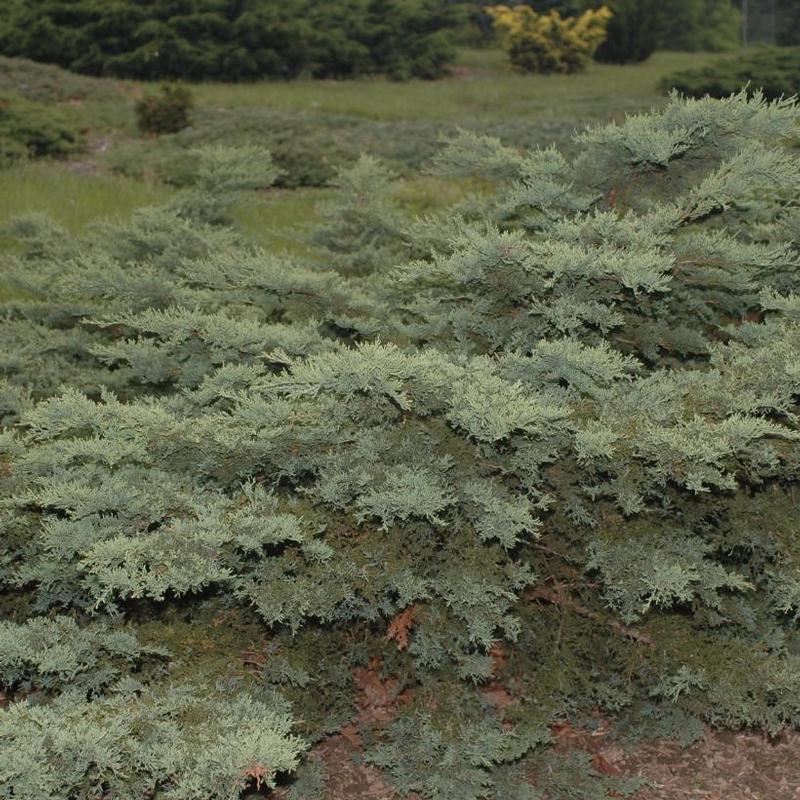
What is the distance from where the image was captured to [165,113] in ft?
55.0

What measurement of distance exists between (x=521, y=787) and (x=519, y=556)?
69 cm

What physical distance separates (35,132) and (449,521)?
13454 millimetres

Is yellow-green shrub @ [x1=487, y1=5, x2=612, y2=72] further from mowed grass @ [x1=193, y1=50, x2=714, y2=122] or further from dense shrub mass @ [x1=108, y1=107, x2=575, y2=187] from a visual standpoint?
dense shrub mass @ [x1=108, y1=107, x2=575, y2=187]

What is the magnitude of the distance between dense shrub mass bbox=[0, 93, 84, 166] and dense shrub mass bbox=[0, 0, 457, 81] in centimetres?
1090

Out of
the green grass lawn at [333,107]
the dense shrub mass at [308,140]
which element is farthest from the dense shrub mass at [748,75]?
the dense shrub mass at [308,140]

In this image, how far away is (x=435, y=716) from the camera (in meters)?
3.19

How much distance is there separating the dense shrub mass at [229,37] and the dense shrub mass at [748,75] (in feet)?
28.2

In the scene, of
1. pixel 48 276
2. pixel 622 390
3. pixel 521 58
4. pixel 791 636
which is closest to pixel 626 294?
pixel 622 390

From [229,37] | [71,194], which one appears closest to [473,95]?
[229,37]

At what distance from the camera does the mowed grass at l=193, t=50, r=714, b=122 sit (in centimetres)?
2178

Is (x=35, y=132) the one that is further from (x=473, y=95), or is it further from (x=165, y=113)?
(x=473, y=95)

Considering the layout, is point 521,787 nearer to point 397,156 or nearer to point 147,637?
point 147,637

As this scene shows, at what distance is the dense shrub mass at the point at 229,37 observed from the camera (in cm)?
2564

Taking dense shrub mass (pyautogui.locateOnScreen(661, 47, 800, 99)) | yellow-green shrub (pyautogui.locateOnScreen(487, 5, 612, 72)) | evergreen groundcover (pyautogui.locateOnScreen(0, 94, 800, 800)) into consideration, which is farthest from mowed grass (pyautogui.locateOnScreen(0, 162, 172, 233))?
yellow-green shrub (pyautogui.locateOnScreen(487, 5, 612, 72))
